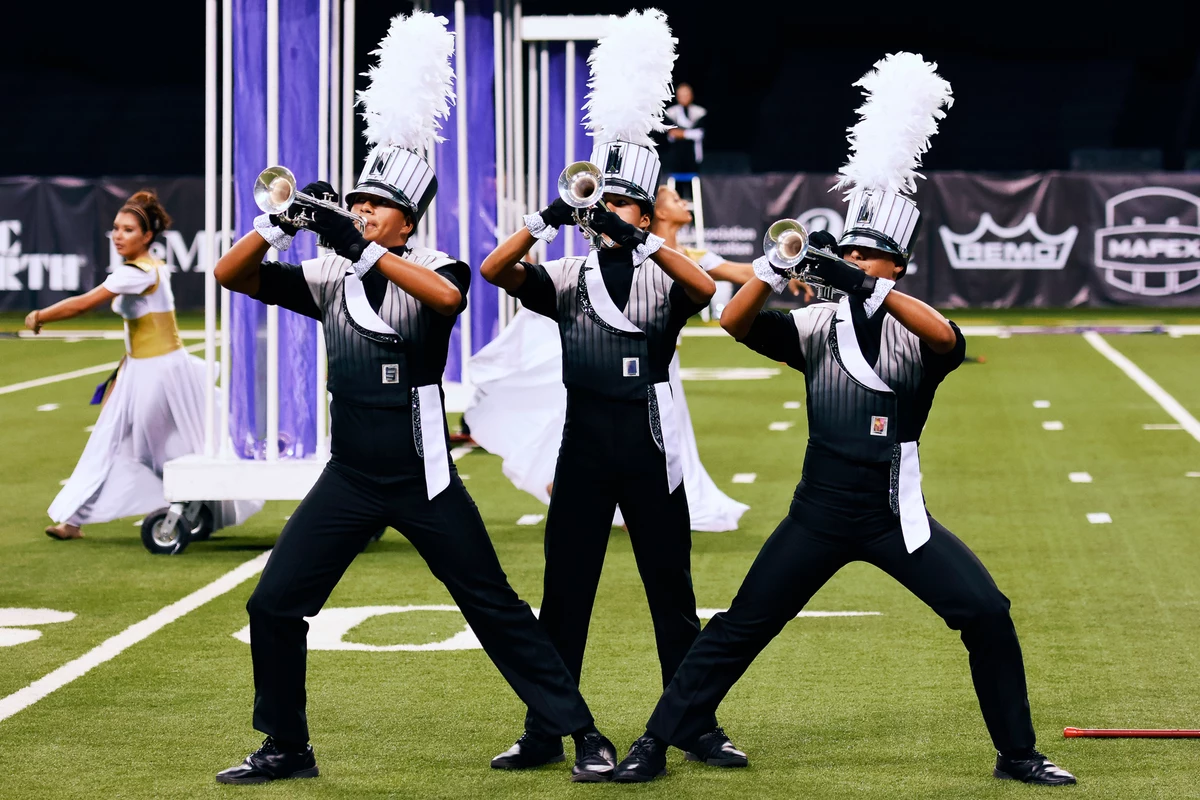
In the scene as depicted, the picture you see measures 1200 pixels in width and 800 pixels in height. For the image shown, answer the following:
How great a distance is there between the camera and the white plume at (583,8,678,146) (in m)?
5.84

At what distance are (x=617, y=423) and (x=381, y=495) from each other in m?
0.77

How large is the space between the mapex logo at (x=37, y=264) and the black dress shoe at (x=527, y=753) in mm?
22129

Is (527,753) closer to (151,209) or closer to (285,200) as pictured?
(285,200)

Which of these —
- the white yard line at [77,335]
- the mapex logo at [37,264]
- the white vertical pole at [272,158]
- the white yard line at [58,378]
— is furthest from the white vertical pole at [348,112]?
the mapex logo at [37,264]

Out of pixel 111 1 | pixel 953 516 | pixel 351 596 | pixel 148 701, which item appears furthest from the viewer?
pixel 111 1

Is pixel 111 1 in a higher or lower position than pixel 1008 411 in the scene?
higher

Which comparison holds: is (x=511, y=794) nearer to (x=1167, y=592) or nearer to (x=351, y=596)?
(x=351, y=596)

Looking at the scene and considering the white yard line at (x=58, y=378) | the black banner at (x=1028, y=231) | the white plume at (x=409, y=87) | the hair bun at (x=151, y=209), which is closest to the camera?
the white plume at (x=409, y=87)

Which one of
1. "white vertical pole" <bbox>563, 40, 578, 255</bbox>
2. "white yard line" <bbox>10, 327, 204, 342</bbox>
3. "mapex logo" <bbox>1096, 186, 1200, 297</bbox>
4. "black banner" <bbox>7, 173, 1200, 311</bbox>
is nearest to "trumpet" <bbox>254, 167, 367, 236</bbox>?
"white vertical pole" <bbox>563, 40, 578, 255</bbox>

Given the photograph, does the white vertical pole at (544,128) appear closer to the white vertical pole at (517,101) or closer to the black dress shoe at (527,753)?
the white vertical pole at (517,101)

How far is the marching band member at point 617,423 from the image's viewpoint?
220 inches

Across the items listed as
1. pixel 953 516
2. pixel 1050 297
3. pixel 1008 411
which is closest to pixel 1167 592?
pixel 953 516

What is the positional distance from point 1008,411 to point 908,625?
808cm

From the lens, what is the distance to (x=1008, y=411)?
15.3 m
